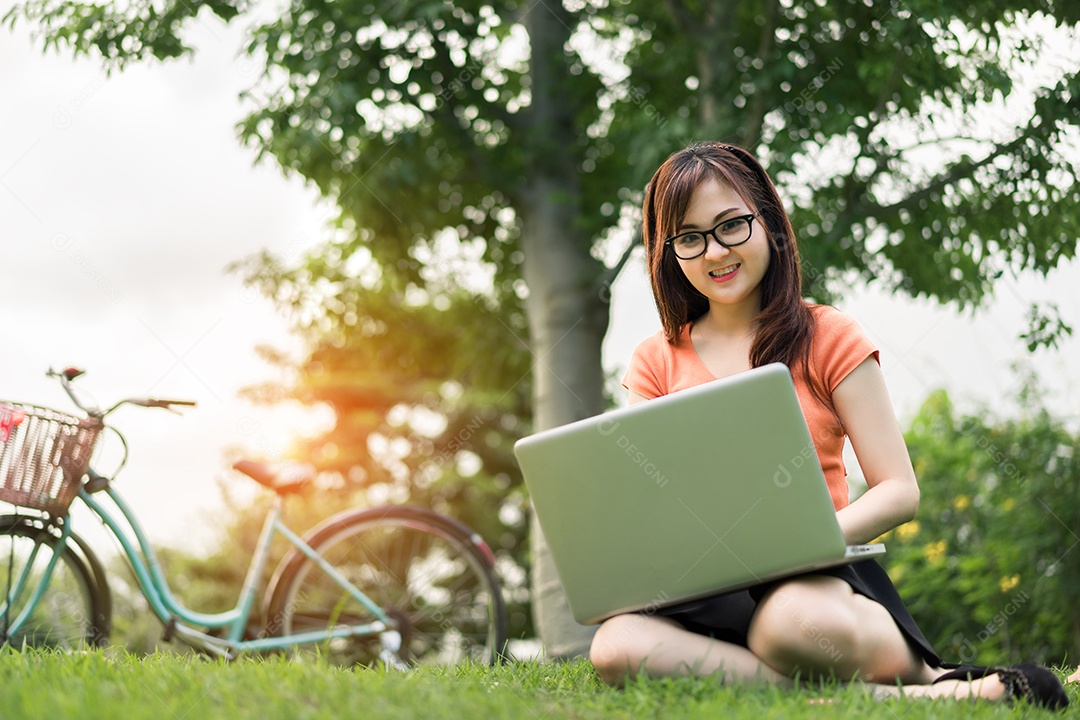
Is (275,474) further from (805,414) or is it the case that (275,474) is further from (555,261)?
(555,261)

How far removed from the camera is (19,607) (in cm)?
288

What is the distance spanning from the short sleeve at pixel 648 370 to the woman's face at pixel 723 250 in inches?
10.6

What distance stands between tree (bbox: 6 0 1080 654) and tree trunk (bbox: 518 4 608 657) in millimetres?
11

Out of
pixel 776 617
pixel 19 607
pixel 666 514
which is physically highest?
pixel 666 514

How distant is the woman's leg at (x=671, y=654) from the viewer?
1.98 metres

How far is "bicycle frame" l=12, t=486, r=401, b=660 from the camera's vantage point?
9.80 ft

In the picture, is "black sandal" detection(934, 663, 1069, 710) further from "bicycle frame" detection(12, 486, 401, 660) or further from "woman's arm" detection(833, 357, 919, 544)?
"bicycle frame" detection(12, 486, 401, 660)

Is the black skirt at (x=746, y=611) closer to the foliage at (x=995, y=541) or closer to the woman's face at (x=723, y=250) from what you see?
the woman's face at (x=723, y=250)

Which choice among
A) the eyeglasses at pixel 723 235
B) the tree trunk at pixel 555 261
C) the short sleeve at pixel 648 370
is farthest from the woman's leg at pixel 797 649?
the tree trunk at pixel 555 261

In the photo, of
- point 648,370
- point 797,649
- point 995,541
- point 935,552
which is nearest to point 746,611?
point 797,649

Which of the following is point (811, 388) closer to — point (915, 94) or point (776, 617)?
point (776, 617)

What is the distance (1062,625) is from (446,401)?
17.6ft

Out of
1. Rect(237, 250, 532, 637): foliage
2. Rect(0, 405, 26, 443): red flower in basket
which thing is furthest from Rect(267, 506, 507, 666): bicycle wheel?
Rect(237, 250, 532, 637): foliage

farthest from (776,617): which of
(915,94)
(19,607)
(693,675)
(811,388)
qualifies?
(915,94)
